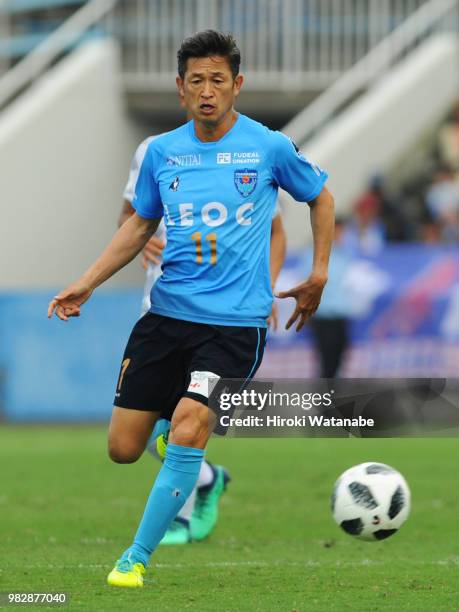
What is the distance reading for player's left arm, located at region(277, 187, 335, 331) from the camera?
21.2 ft

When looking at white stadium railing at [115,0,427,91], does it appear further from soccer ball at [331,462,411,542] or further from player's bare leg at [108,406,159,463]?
player's bare leg at [108,406,159,463]

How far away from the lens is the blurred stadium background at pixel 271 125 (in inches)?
704

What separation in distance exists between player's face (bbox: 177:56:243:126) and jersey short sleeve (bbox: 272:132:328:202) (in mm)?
295

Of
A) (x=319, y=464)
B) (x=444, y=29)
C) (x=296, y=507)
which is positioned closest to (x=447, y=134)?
(x=444, y=29)

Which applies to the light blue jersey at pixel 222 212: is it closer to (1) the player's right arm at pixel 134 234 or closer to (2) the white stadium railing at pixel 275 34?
(1) the player's right arm at pixel 134 234

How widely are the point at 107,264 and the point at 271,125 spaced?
63.5 ft

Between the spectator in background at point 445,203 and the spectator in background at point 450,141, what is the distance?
370 mm

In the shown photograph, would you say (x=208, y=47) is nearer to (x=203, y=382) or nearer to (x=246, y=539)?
(x=203, y=382)

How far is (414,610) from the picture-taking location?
18.7ft

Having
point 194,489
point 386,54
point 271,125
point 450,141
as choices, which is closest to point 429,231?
point 450,141

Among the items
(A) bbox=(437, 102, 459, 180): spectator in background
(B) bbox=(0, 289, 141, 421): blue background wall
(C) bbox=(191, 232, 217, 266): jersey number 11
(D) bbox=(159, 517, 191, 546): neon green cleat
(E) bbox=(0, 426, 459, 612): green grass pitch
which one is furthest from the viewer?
(A) bbox=(437, 102, 459, 180): spectator in background

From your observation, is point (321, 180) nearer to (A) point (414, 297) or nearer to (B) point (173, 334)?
(B) point (173, 334)

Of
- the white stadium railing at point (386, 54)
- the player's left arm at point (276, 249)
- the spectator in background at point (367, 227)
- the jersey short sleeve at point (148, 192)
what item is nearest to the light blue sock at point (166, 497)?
the jersey short sleeve at point (148, 192)

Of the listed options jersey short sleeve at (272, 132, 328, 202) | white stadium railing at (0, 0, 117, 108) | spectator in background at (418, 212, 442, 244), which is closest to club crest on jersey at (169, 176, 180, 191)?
jersey short sleeve at (272, 132, 328, 202)
